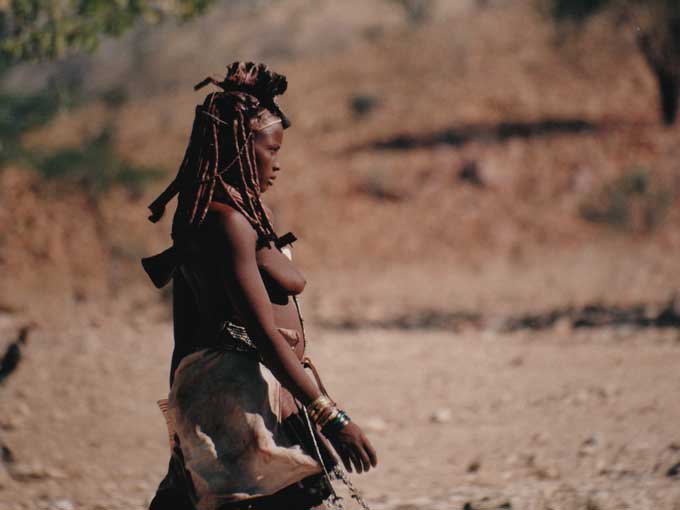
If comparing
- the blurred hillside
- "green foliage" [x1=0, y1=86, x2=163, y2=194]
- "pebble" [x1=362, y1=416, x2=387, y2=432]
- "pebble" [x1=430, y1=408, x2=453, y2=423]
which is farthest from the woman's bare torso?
"green foliage" [x1=0, y1=86, x2=163, y2=194]

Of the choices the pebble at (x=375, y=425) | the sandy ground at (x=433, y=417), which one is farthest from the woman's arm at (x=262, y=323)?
the pebble at (x=375, y=425)

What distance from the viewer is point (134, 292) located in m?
13.6

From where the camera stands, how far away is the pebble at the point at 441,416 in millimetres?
6016

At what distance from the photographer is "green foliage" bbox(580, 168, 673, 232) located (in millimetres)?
13891

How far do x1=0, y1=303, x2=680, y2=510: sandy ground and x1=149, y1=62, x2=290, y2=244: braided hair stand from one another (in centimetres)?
211

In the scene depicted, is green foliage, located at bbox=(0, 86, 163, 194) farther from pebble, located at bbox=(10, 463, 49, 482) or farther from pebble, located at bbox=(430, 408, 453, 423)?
pebble, located at bbox=(430, 408, 453, 423)

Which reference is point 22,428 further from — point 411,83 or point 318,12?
point 318,12

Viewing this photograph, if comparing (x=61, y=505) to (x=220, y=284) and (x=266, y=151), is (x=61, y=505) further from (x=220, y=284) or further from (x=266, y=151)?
(x=266, y=151)

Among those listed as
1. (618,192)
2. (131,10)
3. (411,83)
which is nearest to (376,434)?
(131,10)

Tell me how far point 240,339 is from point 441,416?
407cm

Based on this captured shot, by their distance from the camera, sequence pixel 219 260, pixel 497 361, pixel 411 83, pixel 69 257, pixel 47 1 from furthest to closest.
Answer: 1. pixel 411 83
2. pixel 69 257
3. pixel 497 361
4. pixel 47 1
5. pixel 219 260

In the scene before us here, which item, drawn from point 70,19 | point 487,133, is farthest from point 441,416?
point 487,133

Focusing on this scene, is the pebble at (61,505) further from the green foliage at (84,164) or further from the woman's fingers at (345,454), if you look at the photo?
the green foliage at (84,164)

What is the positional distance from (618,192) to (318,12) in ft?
121
